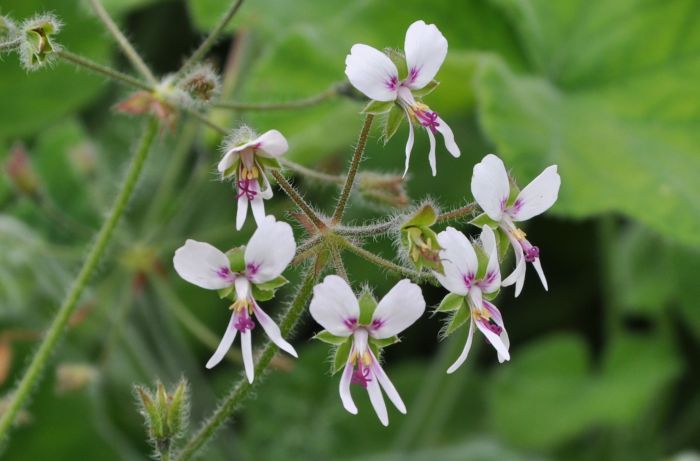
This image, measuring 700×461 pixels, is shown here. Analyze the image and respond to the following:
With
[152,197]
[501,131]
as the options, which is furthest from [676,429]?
[152,197]

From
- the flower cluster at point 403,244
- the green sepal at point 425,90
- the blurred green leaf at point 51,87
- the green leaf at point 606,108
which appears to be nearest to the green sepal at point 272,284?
the flower cluster at point 403,244

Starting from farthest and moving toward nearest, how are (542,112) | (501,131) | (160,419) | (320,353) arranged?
(320,353) < (542,112) < (501,131) < (160,419)

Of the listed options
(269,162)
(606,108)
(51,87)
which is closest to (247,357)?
(269,162)

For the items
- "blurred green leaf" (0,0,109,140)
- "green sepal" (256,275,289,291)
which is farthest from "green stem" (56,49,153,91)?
"blurred green leaf" (0,0,109,140)

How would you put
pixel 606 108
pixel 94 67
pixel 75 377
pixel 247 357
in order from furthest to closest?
pixel 606 108 < pixel 75 377 < pixel 94 67 < pixel 247 357

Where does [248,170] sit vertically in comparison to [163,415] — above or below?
above

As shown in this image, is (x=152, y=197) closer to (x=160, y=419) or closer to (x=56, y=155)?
(x=56, y=155)

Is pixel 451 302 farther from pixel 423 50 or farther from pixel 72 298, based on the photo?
pixel 72 298
